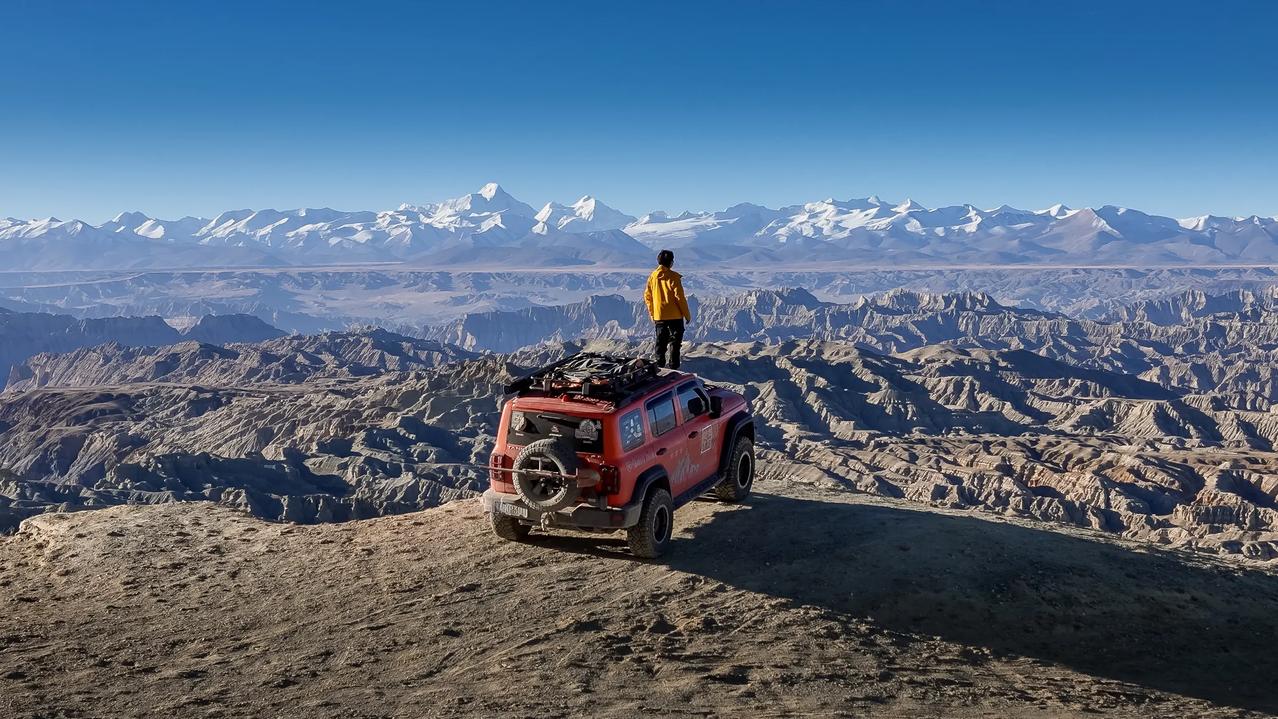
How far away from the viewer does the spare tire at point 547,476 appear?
14.7m

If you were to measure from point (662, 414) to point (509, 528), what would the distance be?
3128 mm

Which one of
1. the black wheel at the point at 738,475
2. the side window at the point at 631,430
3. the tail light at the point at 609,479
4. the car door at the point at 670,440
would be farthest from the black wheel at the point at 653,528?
the black wheel at the point at 738,475

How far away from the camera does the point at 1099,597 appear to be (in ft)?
49.3

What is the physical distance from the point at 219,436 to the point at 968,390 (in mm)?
123325

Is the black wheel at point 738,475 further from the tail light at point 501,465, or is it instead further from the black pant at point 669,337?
the tail light at point 501,465

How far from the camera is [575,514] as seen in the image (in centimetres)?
1497

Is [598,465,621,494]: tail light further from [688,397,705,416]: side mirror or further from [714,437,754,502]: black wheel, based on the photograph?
[714,437,754,502]: black wheel

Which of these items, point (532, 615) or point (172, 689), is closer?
point (172, 689)

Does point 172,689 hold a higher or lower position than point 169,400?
higher

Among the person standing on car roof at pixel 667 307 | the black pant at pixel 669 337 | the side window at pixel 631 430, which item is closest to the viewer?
the side window at pixel 631 430

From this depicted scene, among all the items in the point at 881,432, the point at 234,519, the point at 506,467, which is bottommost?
the point at 881,432

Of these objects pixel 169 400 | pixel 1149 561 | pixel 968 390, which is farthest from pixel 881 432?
pixel 1149 561

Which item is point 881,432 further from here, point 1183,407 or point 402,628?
point 402,628

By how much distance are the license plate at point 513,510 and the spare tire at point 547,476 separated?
177 mm
